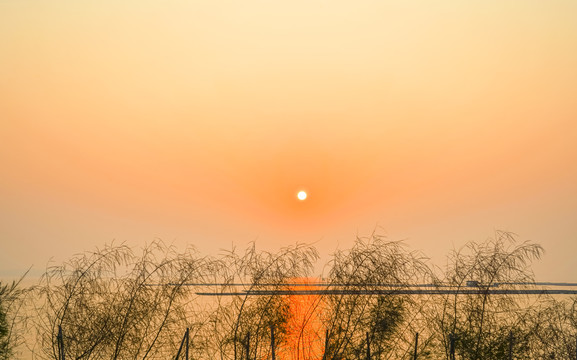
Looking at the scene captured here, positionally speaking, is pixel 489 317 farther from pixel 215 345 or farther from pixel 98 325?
pixel 98 325

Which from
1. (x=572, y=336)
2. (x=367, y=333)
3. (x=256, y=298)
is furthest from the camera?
(x=572, y=336)

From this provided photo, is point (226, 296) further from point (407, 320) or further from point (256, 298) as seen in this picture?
point (407, 320)

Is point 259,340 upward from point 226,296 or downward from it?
downward

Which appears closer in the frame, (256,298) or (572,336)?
(256,298)

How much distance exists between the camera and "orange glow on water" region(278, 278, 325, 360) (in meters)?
17.8

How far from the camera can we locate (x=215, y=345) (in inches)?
706

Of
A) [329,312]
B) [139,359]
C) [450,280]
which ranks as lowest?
[139,359]

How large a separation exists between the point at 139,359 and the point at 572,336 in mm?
12176

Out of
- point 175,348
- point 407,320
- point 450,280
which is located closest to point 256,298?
point 175,348

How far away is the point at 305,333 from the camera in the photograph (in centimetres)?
1792

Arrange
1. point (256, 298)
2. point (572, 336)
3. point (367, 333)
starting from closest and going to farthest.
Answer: point (367, 333) < point (256, 298) < point (572, 336)

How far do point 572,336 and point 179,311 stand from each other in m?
11.2

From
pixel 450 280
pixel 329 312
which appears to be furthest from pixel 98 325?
pixel 450 280

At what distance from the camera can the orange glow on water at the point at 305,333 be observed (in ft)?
58.4
